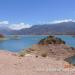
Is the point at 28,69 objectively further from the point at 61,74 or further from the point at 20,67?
the point at 61,74

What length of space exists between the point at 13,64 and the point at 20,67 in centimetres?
95

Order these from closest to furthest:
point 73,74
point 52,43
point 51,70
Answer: point 73,74
point 51,70
point 52,43

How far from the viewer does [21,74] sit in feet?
39.1

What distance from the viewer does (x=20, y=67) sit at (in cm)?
1373

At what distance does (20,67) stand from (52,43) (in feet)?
103

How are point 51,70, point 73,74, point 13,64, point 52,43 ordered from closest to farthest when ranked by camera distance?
point 73,74, point 51,70, point 13,64, point 52,43

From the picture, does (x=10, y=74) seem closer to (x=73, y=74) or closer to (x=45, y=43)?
(x=73, y=74)

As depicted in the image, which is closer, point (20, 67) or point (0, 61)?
point (20, 67)

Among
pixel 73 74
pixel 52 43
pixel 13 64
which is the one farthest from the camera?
pixel 52 43

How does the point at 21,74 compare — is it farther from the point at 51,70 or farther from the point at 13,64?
the point at 13,64

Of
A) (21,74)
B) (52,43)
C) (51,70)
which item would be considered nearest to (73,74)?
(51,70)

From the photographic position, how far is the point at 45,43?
45.3m

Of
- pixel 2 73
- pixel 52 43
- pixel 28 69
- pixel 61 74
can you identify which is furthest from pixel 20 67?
pixel 52 43

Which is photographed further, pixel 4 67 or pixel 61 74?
pixel 4 67
